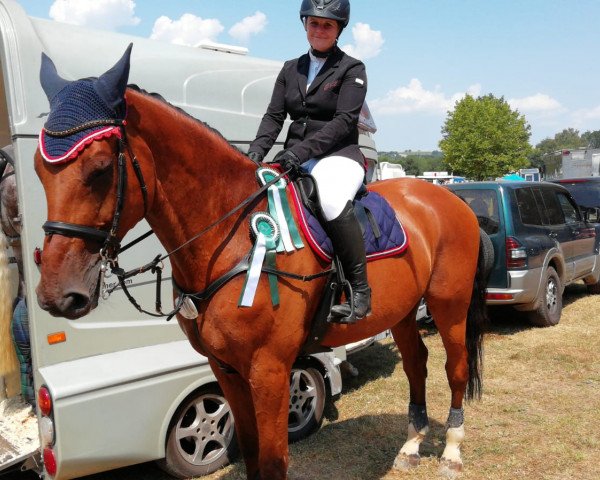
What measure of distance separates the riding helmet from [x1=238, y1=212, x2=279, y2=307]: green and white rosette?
1.18 metres

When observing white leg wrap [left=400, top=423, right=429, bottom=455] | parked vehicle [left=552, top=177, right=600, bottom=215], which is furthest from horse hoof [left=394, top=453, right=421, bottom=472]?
parked vehicle [left=552, top=177, right=600, bottom=215]

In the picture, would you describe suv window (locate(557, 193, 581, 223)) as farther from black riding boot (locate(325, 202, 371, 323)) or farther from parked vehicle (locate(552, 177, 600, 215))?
black riding boot (locate(325, 202, 371, 323))

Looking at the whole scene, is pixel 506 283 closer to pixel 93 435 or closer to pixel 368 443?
pixel 368 443

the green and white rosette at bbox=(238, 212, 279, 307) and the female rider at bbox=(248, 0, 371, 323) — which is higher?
the female rider at bbox=(248, 0, 371, 323)

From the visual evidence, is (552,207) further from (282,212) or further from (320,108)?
(282,212)

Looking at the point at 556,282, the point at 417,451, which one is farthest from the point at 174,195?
the point at 556,282

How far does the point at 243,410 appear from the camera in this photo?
3.08 meters

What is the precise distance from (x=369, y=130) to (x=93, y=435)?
14.9ft

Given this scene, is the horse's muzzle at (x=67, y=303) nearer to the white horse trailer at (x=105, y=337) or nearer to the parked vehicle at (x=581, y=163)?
the white horse trailer at (x=105, y=337)

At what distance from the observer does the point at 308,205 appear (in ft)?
9.51

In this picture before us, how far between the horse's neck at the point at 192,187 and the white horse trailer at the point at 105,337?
4.18 ft

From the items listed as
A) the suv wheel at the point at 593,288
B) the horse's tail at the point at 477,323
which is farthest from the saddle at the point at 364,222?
the suv wheel at the point at 593,288

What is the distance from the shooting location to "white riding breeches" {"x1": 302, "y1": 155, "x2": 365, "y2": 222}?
2879 millimetres

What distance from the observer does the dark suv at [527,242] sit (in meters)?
7.58
